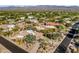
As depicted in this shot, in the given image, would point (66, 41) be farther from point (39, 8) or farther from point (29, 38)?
point (39, 8)

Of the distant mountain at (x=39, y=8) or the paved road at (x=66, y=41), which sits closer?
the paved road at (x=66, y=41)

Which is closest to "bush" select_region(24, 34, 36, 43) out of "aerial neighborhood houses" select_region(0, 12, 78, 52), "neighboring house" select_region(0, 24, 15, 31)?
"aerial neighborhood houses" select_region(0, 12, 78, 52)

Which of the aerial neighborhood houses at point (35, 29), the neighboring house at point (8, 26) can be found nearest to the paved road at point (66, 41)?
the aerial neighborhood houses at point (35, 29)

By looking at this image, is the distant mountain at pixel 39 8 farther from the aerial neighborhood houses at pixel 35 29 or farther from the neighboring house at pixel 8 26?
the neighboring house at pixel 8 26

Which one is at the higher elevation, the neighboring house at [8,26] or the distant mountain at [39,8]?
the distant mountain at [39,8]

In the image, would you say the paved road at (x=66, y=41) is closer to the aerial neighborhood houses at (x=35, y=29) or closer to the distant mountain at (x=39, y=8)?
the aerial neighborhood houses at (x=35, y=29)

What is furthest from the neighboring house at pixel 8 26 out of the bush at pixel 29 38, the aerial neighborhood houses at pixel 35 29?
the bush at pixel 29 38

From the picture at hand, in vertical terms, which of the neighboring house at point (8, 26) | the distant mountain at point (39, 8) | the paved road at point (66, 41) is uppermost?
the distant mountain at point (39, 8)

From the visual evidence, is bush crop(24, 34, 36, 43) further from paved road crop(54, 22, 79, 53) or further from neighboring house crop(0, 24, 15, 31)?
paved road crop(54, 22, 79, 53)

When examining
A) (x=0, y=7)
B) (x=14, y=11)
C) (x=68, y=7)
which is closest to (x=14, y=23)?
(x=14, y=11)

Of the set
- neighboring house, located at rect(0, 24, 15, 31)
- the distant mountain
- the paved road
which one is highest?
the distant mountain
